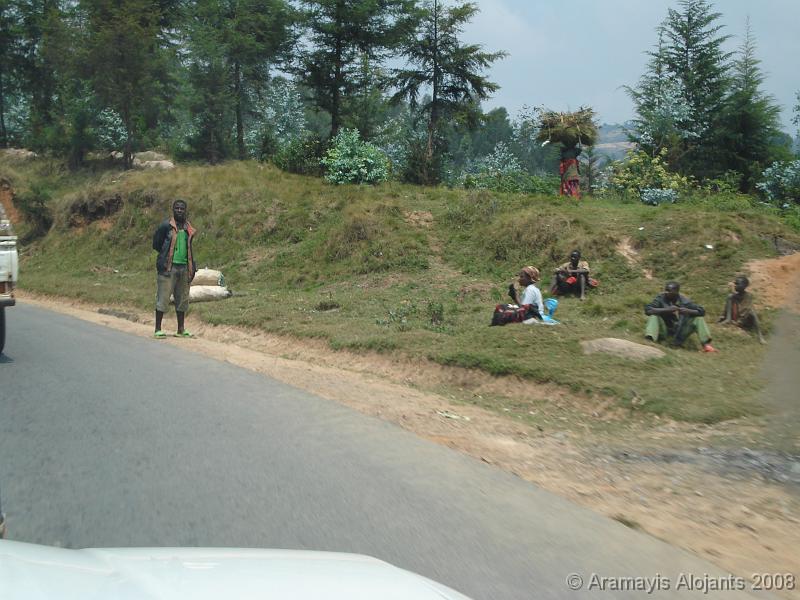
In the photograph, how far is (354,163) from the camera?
83.5ft

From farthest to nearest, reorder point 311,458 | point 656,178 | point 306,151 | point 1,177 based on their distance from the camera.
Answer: point 1,177 → point 306,151 → point 656,178 → point 311,458

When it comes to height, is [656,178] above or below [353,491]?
above

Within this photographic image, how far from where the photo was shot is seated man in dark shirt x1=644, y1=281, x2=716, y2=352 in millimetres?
11320

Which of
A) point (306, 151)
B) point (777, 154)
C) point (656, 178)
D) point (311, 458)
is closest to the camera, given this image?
point (311, 458)

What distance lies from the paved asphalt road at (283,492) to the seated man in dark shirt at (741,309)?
8.05 meters

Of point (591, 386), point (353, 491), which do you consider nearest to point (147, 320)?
point (591, 386)

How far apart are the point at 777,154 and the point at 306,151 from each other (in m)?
20.3

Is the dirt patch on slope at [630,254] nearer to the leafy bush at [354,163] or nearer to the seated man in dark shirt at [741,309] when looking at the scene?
the seated man in dark shirt at [741,309]

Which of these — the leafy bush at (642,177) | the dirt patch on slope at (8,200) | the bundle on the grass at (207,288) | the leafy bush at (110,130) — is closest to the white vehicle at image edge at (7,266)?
the bundle on the grass at (207,288)

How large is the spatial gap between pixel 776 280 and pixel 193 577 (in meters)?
14.1

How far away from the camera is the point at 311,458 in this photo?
586 cm

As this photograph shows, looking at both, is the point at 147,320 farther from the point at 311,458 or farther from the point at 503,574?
the point at 503,574

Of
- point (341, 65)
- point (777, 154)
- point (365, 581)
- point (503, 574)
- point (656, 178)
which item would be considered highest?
point (341, 65)

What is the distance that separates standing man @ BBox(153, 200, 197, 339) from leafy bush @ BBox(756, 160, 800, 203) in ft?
55.3
